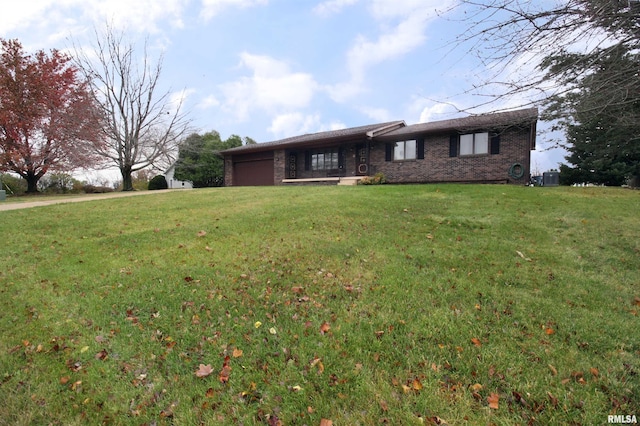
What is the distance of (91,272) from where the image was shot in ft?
14.4

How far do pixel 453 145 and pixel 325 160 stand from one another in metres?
7.85

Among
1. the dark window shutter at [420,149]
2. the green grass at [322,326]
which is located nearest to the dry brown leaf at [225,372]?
the green grass at [322,326]

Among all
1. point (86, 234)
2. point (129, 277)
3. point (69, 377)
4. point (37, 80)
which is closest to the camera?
point (69, 377)

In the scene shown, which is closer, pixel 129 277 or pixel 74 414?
pixel 74 414

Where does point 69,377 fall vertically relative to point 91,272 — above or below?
below

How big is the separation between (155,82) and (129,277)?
2266 cm

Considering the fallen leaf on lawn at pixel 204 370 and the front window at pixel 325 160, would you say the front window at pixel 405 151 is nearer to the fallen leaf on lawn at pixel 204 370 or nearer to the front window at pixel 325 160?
the front window at pixel 325 160

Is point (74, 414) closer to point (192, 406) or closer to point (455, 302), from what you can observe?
point (192, 406)

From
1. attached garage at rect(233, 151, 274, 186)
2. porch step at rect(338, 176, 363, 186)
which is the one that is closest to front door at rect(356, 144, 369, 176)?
porch step at rect(338, 176, 363, 186)

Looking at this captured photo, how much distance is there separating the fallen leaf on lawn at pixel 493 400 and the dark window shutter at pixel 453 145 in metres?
15.5

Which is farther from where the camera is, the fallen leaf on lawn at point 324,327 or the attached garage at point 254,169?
the attached garage at point 254,169

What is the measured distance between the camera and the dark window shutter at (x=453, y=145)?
15977mm

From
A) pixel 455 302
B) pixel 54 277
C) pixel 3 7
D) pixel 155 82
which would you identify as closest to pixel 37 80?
pixel 155 82

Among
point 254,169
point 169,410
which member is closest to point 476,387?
point 169,410
